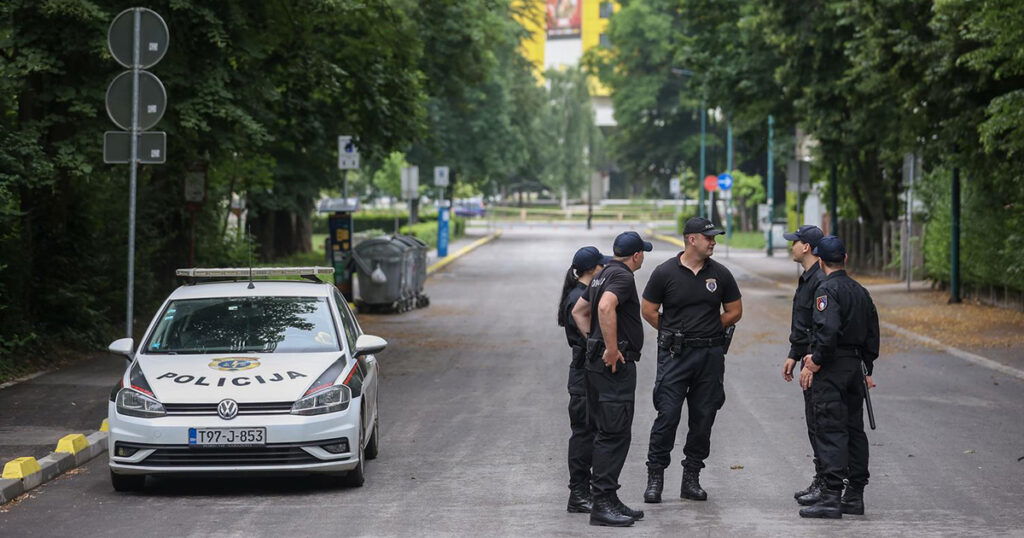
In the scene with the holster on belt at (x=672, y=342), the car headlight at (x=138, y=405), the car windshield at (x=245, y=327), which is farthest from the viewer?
the car windshield at (x=245, y=327)

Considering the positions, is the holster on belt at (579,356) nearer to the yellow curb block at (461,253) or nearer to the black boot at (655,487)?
the black boot at (655,487)

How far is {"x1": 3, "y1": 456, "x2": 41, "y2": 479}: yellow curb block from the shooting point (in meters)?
9.72

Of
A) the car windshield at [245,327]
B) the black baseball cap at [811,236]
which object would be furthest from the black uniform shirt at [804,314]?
the car windshield at [245,327]

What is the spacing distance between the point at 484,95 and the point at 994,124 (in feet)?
145

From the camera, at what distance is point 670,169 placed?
8488cm

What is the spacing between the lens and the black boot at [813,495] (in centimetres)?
898

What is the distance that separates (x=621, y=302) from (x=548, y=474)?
212 cm

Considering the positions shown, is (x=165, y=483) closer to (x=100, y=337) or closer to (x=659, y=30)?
(x=100, y=337)

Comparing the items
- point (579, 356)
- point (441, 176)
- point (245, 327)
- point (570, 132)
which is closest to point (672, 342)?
point (579, 356)

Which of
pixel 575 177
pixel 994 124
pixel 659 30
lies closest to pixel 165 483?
pixel 994 124

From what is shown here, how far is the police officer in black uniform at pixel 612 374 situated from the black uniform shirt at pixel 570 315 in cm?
18

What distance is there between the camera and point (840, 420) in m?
8.93

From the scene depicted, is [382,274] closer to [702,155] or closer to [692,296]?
[692,296]

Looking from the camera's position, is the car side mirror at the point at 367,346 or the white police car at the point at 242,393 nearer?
the white police car at the point at 242,393
